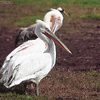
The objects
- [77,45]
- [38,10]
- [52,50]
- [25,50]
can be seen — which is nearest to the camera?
[52,50]

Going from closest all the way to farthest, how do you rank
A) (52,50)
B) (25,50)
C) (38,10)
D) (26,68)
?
(26,68) → (52,50) → (25,50) → (38,10)

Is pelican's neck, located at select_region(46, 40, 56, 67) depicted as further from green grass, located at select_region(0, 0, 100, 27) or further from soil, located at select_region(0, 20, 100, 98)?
green grass, located at select_region(0, 0, 100, 27)

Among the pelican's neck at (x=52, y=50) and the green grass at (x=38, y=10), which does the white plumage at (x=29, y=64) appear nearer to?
the pelican's neck at (x=52, y=50)

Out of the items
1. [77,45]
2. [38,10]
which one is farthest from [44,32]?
[38,10]

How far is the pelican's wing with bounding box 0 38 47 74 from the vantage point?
5.70 meters

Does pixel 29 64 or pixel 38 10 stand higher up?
pixel 29 64

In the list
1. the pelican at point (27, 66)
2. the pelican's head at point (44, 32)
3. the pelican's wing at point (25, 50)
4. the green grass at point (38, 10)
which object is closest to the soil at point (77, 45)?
the pelican's wing at point (25, 50)

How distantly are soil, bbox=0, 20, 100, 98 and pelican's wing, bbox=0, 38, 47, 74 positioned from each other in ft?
1.93

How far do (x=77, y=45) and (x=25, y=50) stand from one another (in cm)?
→ 413

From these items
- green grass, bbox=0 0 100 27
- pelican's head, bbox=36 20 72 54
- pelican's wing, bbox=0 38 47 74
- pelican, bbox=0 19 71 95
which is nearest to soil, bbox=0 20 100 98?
pelican's wing, bbox=0 38 47 74

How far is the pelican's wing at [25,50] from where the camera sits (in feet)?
18.7

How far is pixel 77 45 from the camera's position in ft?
32.3

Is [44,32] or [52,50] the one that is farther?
[44,32]

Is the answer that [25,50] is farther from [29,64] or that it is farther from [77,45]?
[77,45]
